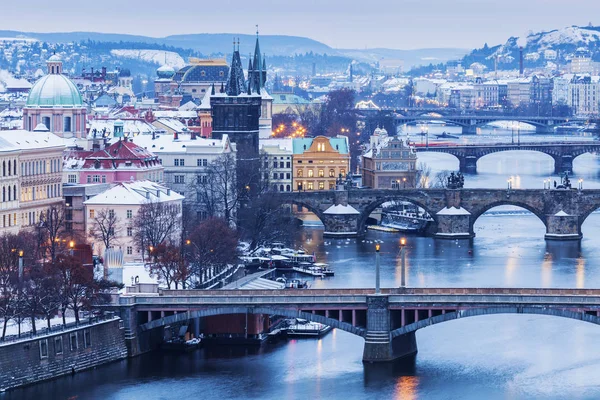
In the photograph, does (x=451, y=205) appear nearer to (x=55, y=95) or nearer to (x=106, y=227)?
(x=55, y=95)

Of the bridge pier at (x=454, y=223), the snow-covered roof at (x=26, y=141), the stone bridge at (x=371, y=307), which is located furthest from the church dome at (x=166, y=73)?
the stone bridge at (x=371, y=307)

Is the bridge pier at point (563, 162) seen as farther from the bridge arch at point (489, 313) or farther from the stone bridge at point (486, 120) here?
the bridge arch at point (489, 313)

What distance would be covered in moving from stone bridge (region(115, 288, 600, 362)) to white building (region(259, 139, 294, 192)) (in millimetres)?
42582

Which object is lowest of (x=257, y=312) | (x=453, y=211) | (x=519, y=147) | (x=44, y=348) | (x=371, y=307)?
(x=44, y=348)

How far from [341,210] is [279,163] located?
980 cm

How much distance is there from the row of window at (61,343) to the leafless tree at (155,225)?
46.2ft

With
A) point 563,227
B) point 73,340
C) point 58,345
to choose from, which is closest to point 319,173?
point 563,227

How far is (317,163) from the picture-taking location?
98688 millimetres

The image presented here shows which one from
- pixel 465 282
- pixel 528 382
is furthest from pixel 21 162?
pixel 528 382

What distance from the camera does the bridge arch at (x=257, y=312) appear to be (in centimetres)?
5275

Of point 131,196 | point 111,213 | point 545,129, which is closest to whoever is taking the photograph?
point 111,213

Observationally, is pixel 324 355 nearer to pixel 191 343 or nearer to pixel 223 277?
pixel 191 343

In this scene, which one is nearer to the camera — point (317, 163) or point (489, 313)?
point (489, 313)

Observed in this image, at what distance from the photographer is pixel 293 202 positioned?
293 feet
